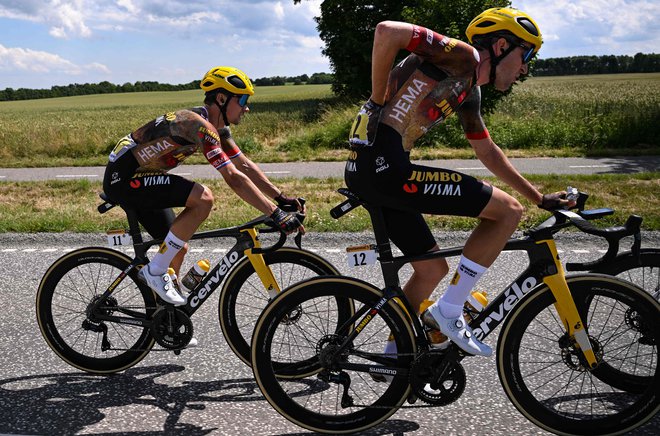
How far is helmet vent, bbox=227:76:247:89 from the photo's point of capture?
432 centimetres

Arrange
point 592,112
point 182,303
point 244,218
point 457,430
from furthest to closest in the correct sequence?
point 592,112, point 244,218, point 182,303, point 457,430

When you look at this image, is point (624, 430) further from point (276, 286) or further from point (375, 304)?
point (276, 286)

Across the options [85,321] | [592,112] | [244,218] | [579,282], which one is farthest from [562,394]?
[592,112]

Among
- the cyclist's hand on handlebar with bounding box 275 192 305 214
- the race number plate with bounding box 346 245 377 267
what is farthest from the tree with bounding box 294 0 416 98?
the race number plate with bounding box 346 245 377 267

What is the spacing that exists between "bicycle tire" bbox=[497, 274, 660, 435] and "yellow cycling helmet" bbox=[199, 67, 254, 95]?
230 centimetres

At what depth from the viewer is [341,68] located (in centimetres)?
3388

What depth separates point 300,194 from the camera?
33.6 ft

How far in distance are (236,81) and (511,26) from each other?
1889mm

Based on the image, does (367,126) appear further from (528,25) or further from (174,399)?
(174,399)

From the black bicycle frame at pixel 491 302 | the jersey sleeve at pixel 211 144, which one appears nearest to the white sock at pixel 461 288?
the black bicycle frame at pixel 491 302

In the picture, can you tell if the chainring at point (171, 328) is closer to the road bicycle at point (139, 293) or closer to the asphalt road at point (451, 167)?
the road bicycle at point (139, 293)

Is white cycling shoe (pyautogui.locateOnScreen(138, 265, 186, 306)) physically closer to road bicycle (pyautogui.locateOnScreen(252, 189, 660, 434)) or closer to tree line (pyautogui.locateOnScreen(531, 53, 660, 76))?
road bicycle (pyautogui.locateOnScreen(252, 189, 660, 434))

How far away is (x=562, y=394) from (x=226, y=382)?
2090 millimetres

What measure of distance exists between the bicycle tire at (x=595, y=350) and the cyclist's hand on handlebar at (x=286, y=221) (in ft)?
4.34
